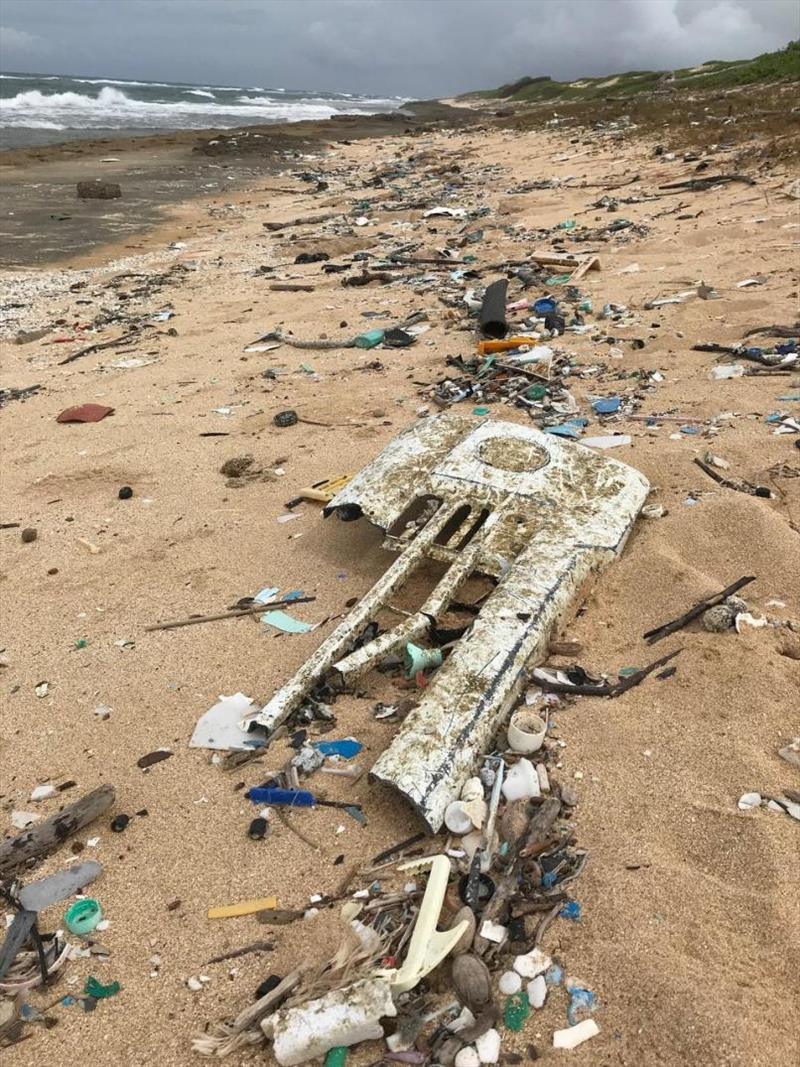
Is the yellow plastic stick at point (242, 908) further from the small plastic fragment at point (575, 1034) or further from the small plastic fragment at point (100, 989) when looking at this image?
the small plastic fragment at point (575, 1034)

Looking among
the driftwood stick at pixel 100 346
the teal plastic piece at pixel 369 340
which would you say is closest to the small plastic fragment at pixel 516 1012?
the teal plastic piece at pixel 369 340

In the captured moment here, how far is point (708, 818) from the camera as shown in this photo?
81.4 inches

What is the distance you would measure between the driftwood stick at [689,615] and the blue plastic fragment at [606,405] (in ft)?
6.71

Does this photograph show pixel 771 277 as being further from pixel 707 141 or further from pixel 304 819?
pixel 707 141

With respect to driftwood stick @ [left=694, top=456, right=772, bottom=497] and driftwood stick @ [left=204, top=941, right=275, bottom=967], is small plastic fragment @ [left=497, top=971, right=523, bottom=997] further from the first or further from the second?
driftwood stick @ [left=694, top=456, right=772, bottom=497]

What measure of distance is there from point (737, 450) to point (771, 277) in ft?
11.9

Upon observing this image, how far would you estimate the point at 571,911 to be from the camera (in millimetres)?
1884

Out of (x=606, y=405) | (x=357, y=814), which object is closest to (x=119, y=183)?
(x=606, y=405)

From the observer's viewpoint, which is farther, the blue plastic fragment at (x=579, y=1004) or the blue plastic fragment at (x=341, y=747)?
the blue plastic fragment at (x=341, y=747)

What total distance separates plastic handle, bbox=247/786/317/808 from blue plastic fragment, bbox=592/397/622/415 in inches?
132

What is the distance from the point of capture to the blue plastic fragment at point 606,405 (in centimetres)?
476

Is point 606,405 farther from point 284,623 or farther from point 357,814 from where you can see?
point 357,814

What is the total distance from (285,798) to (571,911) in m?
0.92

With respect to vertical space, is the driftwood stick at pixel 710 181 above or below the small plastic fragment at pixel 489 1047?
above
